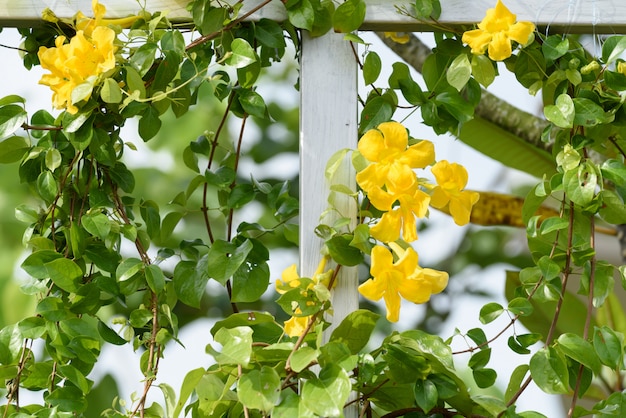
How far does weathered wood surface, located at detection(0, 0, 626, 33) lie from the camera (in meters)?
0.95

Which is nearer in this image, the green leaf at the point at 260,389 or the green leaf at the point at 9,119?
the green leaf at the point at 260,389

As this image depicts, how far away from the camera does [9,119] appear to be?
94cm

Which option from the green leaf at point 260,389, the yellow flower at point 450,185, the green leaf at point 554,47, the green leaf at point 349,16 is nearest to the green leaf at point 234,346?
the green leaf at point 260,389

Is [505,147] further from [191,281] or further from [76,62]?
[76,62]

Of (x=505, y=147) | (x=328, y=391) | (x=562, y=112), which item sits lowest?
(x=328, y=391)

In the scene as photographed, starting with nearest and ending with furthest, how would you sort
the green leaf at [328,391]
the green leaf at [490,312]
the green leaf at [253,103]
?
1. the green leaf at [328,391]
2. the green leaf at [490,312]
3. the green leaf at [253,103]

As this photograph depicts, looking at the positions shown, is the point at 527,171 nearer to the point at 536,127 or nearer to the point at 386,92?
the point at 536,127

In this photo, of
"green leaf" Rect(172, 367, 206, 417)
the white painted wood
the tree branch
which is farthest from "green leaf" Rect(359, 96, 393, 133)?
the tree branch

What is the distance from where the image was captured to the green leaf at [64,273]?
3.01 feet

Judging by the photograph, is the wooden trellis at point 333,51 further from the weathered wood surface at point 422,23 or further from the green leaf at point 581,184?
the green leaf at point 581,184

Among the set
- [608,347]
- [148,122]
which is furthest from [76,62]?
[608,347]

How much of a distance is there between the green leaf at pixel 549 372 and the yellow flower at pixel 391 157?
232 mm

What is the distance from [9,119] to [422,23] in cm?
49

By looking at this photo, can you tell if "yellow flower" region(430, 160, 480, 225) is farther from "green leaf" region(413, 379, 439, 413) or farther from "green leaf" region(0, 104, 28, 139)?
"green leaf" region(0, 104, 28, 139)
